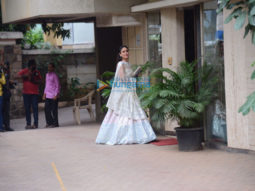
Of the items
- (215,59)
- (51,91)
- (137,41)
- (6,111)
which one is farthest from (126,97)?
(6,111)

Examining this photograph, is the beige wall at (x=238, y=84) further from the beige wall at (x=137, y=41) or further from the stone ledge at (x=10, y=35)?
the stone ledge at (x=10, y=35)

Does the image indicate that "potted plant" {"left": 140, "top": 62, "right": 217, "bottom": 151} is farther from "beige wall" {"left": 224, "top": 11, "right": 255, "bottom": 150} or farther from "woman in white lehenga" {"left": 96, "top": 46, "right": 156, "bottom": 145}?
"woman in white lehenga" {"left": 96, "top": 46, "right": 156, "bottom": 145}

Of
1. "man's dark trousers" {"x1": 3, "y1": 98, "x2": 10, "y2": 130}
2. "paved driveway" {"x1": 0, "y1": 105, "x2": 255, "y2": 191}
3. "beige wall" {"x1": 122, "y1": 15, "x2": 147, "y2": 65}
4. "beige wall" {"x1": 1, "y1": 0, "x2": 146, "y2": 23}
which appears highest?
"beige wall" {"x1": 1, "y1": 0, "x2": 146, "y2": 23}

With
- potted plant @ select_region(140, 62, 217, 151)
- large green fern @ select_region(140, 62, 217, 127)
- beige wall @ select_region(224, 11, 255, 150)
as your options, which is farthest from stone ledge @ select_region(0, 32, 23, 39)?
beige wall @ select_region(224, 11, 255, 150)

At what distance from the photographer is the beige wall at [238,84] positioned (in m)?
8.59

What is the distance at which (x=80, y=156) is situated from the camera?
30.8ft

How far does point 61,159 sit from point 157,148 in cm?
179

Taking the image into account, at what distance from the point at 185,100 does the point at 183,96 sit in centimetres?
8

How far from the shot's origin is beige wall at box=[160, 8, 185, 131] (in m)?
10.9

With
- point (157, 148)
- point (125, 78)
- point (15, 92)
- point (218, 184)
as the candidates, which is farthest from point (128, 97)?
point (15, 92)

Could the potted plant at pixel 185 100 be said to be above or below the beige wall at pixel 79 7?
below

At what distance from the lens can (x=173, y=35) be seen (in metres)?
11.0

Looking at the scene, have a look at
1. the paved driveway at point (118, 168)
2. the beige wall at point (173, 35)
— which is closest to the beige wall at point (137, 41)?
the beige wall at point (173, 35)

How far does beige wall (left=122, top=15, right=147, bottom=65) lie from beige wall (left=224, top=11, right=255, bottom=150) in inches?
139
